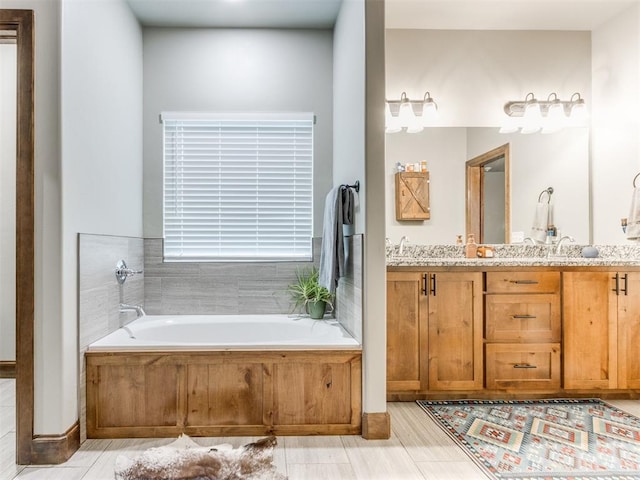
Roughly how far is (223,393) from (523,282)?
2.00m

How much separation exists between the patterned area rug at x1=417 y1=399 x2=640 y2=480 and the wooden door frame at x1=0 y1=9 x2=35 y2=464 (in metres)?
2.13

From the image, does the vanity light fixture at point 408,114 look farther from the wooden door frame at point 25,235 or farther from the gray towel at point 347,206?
the wooden door frame at point 25,235

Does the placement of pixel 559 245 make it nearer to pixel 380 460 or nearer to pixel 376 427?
pixel 376 427

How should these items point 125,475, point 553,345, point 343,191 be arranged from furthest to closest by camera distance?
1. point 553,345
2. point 343,191
3. point 125,475

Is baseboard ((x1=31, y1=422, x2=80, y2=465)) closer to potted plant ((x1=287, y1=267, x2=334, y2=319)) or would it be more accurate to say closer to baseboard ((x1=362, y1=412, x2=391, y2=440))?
baseboard ((x1=362, y1=412, x2=391, y2=440))

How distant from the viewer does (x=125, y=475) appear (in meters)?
1.80

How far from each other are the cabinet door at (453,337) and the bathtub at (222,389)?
702 millimetres

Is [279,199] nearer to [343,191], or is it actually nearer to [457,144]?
[343,191]

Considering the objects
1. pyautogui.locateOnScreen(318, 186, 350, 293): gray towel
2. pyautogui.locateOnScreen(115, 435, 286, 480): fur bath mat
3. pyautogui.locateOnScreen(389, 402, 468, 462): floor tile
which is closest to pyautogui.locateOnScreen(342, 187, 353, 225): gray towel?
pyautogui.locateOnScreen(318, 186, 350, 293): gray towel

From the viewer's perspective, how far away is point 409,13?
313cm

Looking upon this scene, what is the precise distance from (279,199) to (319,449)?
1.85m

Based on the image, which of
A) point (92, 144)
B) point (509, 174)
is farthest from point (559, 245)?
Answer: point (92, 144)

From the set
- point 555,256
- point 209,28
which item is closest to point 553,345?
point 555,256

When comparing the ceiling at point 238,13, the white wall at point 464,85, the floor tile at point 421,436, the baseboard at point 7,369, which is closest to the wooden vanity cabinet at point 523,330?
the floor tile at point 421,436
